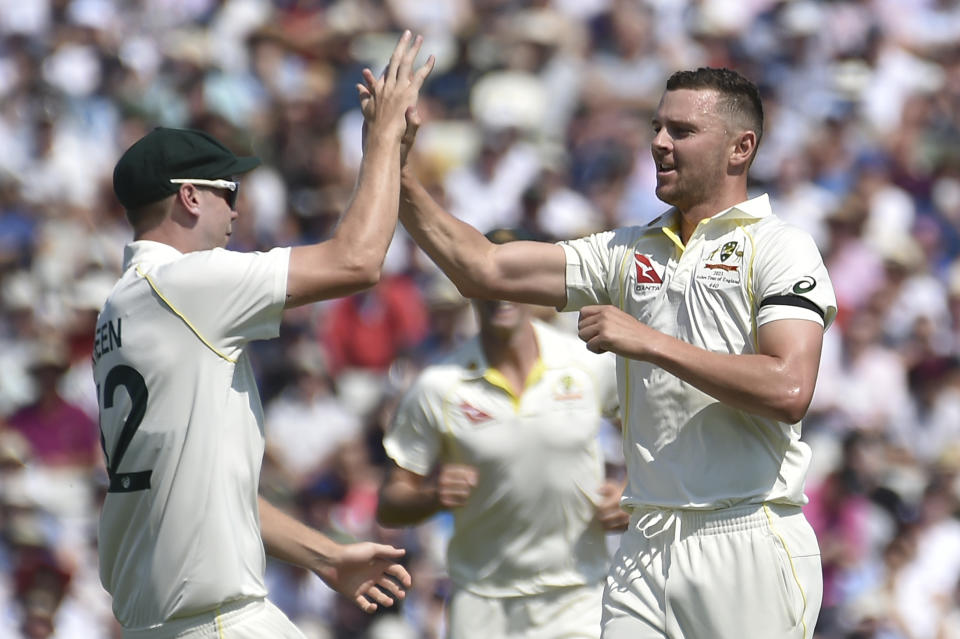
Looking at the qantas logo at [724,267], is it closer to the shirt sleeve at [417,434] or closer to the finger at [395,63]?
the finger at [395,63]

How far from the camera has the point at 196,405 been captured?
470cm

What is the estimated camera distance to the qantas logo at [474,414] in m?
6.83

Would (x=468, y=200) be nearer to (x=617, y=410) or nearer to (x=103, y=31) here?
(x=103, y=31)

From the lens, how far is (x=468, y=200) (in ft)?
39.6

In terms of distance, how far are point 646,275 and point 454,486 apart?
66.0 inches

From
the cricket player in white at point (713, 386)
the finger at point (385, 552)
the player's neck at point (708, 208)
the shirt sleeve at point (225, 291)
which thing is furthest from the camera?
the player's neck at point (708, 208)

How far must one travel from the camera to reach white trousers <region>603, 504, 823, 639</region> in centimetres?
493

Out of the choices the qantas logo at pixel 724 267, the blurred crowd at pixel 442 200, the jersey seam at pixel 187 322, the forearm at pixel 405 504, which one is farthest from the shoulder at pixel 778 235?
the blurred crowd at pixel 442 200

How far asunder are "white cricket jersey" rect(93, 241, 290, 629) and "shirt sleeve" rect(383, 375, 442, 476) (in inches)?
83.1

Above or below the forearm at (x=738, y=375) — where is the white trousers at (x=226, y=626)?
below

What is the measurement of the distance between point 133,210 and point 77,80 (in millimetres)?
8660

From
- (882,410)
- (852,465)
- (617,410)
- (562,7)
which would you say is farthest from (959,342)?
(617,410)

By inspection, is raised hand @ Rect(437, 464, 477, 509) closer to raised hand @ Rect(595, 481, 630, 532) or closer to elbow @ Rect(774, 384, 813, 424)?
raised hand @ Rect(595, 481, 630, 532)

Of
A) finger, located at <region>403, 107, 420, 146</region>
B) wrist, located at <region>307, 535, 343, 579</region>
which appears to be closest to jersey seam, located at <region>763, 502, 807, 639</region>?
wrist, located at <region>307, 535, 343, 579</region>
